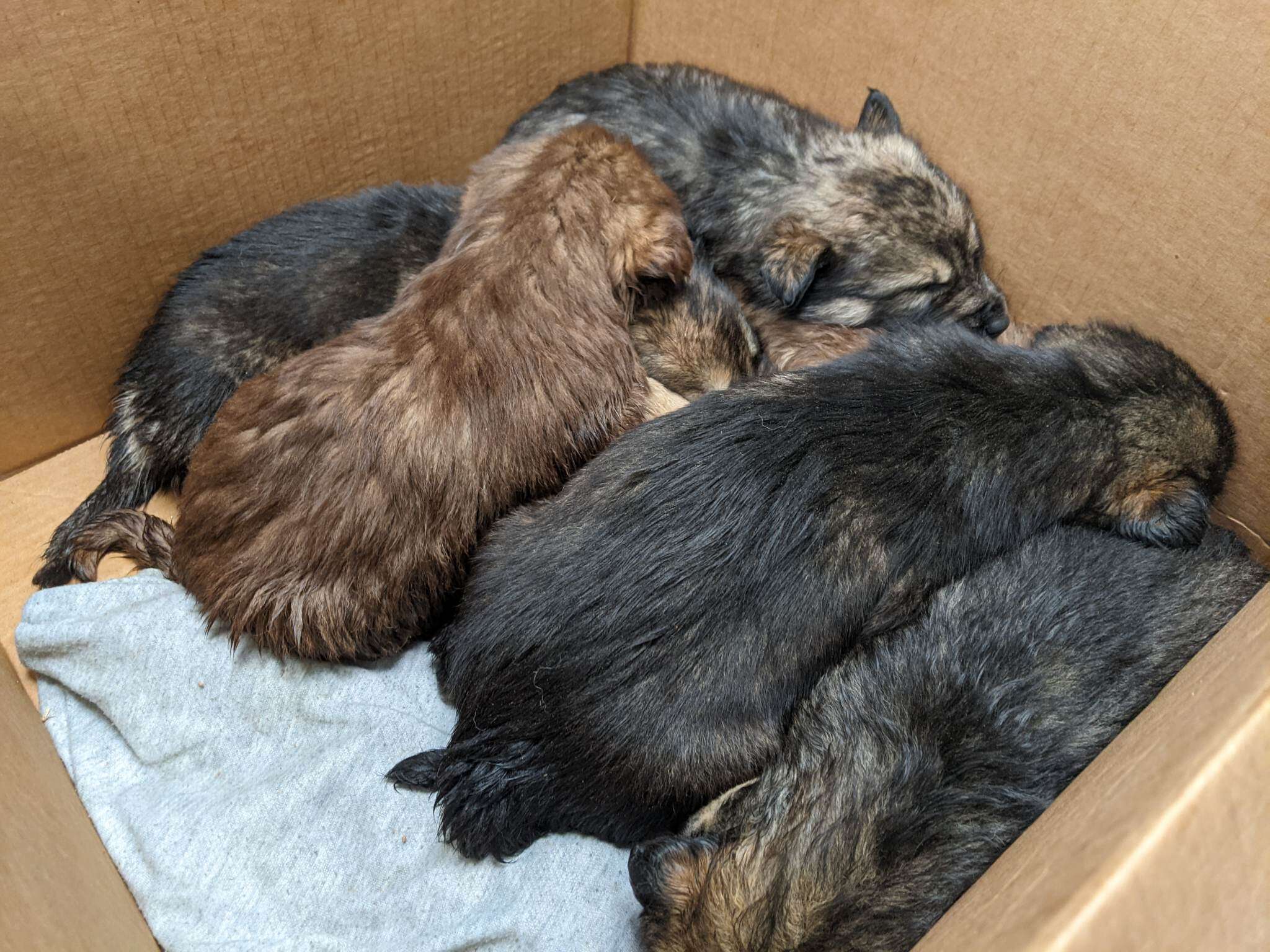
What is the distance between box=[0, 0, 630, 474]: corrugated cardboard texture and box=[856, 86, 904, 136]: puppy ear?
980mm

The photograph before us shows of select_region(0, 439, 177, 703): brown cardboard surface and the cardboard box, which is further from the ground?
the cardboard box

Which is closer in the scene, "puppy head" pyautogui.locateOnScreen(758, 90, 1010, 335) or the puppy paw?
the puppy paw

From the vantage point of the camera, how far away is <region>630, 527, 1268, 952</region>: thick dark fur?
5.42ft

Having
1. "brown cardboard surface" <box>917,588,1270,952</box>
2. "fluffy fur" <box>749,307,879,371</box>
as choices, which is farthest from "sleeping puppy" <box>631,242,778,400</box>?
"brown cardboard surface" <box>917,588,1270,952</box>

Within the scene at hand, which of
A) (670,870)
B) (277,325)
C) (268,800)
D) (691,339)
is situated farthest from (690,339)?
(268,800)

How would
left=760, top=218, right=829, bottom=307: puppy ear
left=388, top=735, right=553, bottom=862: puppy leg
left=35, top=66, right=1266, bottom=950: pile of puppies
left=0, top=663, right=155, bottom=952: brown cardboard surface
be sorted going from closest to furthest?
left=0, top=663, right=155, bottom=952: brown cardboard surface
left=35, top=66, right=1266, bottom=950: pile of puppies
left=388, top=735, right=553, bottom=862: puppy leg
left=760, top=218, right=829, bottom=307: puppy ear

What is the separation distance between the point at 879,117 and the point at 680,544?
4.93 ft

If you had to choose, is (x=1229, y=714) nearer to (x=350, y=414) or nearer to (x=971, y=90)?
(x=350, y=414)

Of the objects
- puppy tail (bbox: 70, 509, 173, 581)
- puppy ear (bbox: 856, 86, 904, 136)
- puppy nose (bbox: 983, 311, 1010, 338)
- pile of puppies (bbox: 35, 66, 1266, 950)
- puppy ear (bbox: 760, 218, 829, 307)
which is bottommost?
puppy tail (bbox: 70, 509, 173, 581)

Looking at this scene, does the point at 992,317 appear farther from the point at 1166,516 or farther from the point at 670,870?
the point at 670,870

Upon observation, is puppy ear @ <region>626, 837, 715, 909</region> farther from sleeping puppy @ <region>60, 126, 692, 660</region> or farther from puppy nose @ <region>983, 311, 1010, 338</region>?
puppy nose @ <region>983, 311, 1010, 338</region>

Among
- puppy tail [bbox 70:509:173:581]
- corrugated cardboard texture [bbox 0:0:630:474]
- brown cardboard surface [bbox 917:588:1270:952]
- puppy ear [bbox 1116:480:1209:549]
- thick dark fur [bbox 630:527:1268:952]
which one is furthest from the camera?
puppy tail [bbox 70:509:173:581]

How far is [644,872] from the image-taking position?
177 centimetres

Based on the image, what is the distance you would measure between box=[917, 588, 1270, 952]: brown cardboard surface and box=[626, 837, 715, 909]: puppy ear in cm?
60
